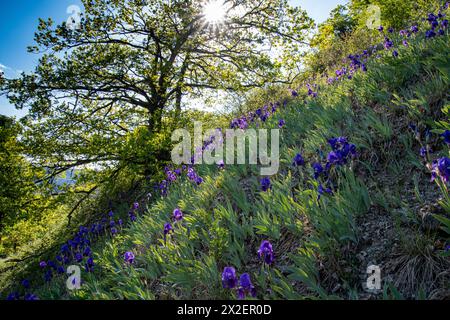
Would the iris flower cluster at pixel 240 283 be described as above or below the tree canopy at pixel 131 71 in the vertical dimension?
below

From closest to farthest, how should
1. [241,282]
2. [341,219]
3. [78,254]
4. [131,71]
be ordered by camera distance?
[241,282] < [341,219] < [78,254] < [131,71]

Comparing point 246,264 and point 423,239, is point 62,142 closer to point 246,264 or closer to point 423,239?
point 246,264

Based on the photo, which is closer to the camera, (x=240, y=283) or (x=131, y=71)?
(x=240, y=283)

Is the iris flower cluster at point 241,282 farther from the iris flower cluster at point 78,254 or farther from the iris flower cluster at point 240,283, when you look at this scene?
the iris flower cluster at point 78,254

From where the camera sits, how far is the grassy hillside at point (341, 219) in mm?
1951

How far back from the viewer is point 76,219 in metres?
11.3

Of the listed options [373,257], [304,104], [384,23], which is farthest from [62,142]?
[384,23]

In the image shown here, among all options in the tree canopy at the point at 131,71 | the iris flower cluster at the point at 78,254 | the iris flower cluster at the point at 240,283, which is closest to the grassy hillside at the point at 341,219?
the iris flower cluster at the point at 240,283

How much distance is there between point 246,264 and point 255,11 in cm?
993

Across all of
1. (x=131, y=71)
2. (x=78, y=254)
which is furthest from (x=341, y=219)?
(x=131, y=71)

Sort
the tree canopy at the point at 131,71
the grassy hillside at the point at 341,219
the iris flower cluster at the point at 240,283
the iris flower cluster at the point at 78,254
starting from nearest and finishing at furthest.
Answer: the iris flower cluster at the point at 240,283 → the grassy hillside at the point at 341,219 → the iris flower cluster at the point at 78,254 → the tree canopy at the point at 131,71

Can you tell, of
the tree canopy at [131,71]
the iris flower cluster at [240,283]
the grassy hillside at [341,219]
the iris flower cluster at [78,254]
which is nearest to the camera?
the iris flower cluster at [240,283]

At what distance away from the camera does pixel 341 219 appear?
2.27 m

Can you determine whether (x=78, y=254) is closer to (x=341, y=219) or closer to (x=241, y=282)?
(x=241, y=282)
